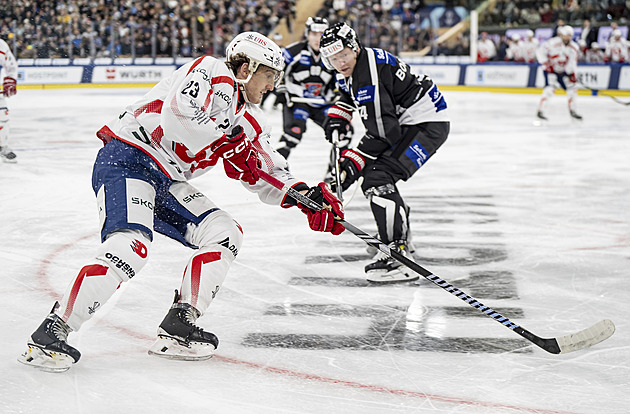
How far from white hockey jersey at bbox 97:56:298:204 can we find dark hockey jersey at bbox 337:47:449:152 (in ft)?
3.57

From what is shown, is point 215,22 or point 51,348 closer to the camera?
point 51,348

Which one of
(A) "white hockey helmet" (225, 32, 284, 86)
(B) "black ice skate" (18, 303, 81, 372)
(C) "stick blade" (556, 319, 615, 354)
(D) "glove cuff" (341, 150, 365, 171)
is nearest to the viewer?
(B) "black ice skate" (18, 303, 81, 372)

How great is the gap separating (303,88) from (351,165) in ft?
9.13

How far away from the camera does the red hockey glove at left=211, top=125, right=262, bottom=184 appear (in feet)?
9.00

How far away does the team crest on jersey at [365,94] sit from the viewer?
4.03m

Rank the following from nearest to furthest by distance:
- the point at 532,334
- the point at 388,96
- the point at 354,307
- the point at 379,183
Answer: the point at 532,334
the point at 354,307
the point at 388,96
the point at 379,183

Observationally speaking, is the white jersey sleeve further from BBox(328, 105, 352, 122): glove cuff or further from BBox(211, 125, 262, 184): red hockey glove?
BBox(211, 125, 262, 184): red hockey glove

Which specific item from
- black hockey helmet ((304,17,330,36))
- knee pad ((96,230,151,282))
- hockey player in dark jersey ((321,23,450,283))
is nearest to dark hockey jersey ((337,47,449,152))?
hockey player in dark jersey ((321,23,450,283))

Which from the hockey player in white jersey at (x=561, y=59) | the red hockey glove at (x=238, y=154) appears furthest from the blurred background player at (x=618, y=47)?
the red hockey glove at (x=238, y=154)

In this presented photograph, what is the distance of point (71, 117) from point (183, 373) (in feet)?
34.1

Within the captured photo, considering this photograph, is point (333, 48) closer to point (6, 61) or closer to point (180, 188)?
point (180, 188)

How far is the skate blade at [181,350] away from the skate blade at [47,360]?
32cm

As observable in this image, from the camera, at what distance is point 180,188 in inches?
116

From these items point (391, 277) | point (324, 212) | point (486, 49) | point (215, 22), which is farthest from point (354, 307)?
point (215, 22)
